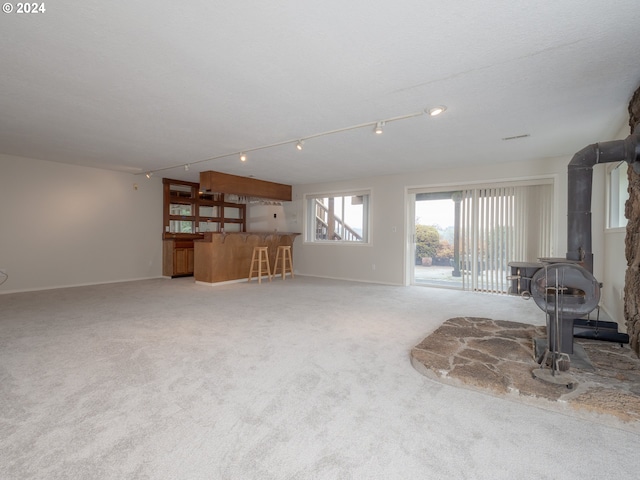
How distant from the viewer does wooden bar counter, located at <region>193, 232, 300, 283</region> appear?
6223mm

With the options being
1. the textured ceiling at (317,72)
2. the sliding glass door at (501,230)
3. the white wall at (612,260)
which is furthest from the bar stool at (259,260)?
the white wall at (612,260)

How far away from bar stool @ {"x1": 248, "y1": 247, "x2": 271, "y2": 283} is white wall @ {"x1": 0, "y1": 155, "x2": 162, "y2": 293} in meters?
2.28

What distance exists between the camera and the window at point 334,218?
296 inches

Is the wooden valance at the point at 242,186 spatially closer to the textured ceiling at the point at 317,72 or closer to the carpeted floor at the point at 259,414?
the textured ceiling at the point at 317,72

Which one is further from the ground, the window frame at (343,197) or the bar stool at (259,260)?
the window frame at (343,197)

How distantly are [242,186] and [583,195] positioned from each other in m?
5.75

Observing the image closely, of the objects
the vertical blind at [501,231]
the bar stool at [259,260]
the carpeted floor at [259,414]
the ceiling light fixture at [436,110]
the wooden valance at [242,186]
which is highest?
the ceiling light fixture at [436,110]

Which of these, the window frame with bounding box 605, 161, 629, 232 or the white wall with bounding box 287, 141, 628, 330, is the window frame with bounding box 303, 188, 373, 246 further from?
the window frame with bounding box 605, 161, 629, 232

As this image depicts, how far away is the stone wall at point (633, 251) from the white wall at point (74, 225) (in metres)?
7.80

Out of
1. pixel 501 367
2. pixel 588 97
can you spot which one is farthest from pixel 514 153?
pixel 501 367

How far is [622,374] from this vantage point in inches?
85.4

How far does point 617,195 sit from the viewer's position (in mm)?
3857

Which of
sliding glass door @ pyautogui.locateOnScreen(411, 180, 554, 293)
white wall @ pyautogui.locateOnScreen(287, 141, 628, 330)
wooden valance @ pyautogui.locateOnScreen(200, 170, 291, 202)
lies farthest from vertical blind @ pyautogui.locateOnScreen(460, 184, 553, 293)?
wooden valance @ pyautogui.locateOnScreen(200, 170, 291, 202)

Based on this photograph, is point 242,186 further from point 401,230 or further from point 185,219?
point 401,230
